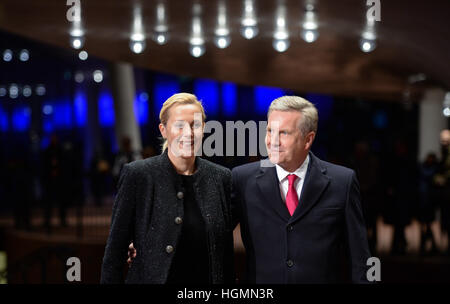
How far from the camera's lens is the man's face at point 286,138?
258 centimetres

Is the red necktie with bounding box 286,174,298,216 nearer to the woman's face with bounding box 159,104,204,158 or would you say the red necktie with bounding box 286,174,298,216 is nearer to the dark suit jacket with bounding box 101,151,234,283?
the dark suit jacket with bounding box 101,151,234,283

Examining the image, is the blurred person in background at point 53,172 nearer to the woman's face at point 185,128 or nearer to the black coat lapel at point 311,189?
the woman's face at point 185,128

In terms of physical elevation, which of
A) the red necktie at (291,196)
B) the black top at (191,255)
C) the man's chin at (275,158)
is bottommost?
the black top at (191,255)

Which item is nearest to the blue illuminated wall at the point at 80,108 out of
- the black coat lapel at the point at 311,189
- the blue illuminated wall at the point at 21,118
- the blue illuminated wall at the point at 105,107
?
the blue illuminated wall at the point at 105,107

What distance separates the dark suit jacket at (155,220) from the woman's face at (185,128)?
0.33 ft

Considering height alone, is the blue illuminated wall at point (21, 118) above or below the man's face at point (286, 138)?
above

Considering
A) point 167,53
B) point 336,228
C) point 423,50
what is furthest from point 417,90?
point 336,228

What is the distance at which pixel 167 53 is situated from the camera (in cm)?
836

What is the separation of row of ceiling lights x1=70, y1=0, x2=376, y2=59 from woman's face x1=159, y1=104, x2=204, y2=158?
344 centimetres

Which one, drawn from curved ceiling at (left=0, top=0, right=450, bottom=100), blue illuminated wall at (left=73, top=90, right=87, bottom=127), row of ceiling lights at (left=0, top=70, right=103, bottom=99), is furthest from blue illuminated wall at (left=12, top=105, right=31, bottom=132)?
curved ceiling at (left=0, top=0, right=450, bottom=100)

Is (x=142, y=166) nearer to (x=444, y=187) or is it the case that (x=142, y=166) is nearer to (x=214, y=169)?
(x=214, y=169)

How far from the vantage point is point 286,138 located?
2.59 m

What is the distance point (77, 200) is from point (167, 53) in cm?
251

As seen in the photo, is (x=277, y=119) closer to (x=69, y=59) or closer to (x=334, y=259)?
(x=334, y=259)
